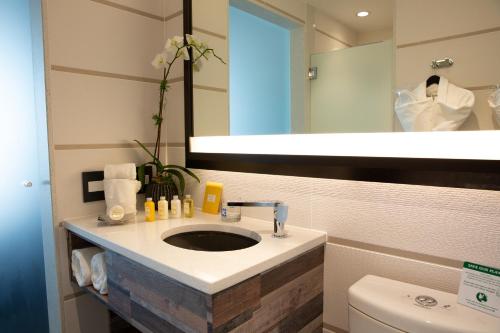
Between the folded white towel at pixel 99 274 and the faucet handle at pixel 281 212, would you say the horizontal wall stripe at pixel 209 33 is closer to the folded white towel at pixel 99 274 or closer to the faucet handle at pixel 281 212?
the faucet handle at pixel 281 212

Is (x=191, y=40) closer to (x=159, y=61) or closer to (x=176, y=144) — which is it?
(x=159, y=61)

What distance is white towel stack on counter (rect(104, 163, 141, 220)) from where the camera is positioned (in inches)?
51.4

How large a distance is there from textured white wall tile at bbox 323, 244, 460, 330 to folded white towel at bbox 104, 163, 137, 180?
33.7 inches

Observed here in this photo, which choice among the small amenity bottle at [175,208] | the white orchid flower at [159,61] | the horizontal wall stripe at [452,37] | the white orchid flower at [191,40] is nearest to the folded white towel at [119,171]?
the small amenity bottle at [175,208]

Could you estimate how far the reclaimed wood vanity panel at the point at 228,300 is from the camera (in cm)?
75

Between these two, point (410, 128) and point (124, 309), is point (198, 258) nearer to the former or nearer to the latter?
point (124, 309)

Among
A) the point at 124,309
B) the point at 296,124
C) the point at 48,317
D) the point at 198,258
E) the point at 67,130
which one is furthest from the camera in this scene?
the point at 48,317

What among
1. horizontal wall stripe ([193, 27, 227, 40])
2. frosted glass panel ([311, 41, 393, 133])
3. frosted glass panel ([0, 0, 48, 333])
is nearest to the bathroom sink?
frosted glass panel ([311, 41, 393, 133])

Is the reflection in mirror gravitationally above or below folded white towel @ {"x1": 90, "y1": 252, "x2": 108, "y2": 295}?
above

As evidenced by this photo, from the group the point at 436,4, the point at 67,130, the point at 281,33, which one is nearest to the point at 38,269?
the point at 67,130

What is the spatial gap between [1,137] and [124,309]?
0.98m

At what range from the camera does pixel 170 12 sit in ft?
5.17

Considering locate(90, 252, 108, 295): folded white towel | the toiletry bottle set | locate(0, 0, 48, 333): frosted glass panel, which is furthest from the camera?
locate(0, 0, 48, 333): frosted glass panel

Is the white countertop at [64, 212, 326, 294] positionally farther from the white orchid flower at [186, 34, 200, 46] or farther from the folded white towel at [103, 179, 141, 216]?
the white orchid flower at [186, 34, 200, 46]
